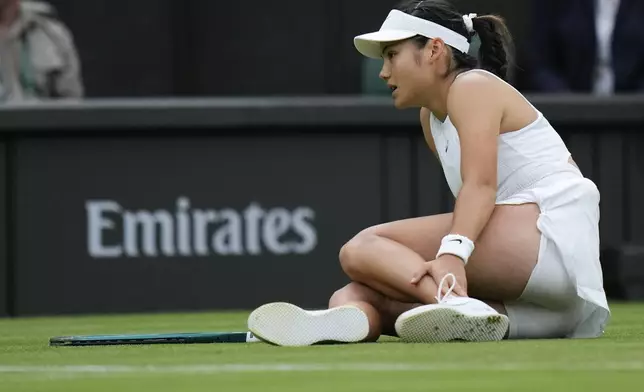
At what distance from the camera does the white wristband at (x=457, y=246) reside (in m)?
4.87

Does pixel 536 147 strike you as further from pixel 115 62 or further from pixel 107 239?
pixel 115 62

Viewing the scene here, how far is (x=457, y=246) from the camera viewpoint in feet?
16.0

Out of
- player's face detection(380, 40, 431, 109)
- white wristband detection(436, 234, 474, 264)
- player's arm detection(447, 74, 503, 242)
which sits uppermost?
player's face detection(380, 40, 431, 109)

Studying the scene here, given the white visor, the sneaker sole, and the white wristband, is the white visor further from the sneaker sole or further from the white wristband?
the sneaker sole

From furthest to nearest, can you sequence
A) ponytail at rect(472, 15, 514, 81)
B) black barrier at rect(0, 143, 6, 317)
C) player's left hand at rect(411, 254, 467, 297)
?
black barrier at rect(0, 143, 6, 317) < ponytail at rect(472, 15, 514, 81) < player's left hand at rect(411, 254, 467, 297)

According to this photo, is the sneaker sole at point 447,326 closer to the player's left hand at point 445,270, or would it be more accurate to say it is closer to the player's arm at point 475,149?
the player's left hand at point 445,270

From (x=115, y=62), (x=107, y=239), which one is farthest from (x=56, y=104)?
(x=115, y=62)

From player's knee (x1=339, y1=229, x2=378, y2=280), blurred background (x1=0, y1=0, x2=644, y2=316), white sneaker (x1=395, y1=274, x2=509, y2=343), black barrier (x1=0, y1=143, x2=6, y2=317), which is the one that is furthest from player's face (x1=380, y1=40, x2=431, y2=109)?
black barrier (x1=0, y1=143, x2=6, y2=317)

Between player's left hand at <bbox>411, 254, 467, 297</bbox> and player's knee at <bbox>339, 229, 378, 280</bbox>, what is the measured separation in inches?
9.2

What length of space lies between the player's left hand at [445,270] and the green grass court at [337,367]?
0.66 feet

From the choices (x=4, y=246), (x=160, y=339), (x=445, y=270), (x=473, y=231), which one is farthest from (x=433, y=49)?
(x=4, y=246)

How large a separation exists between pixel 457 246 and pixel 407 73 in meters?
0.66

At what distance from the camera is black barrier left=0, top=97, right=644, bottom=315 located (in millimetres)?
8523

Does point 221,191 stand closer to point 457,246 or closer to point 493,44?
point 493,44
